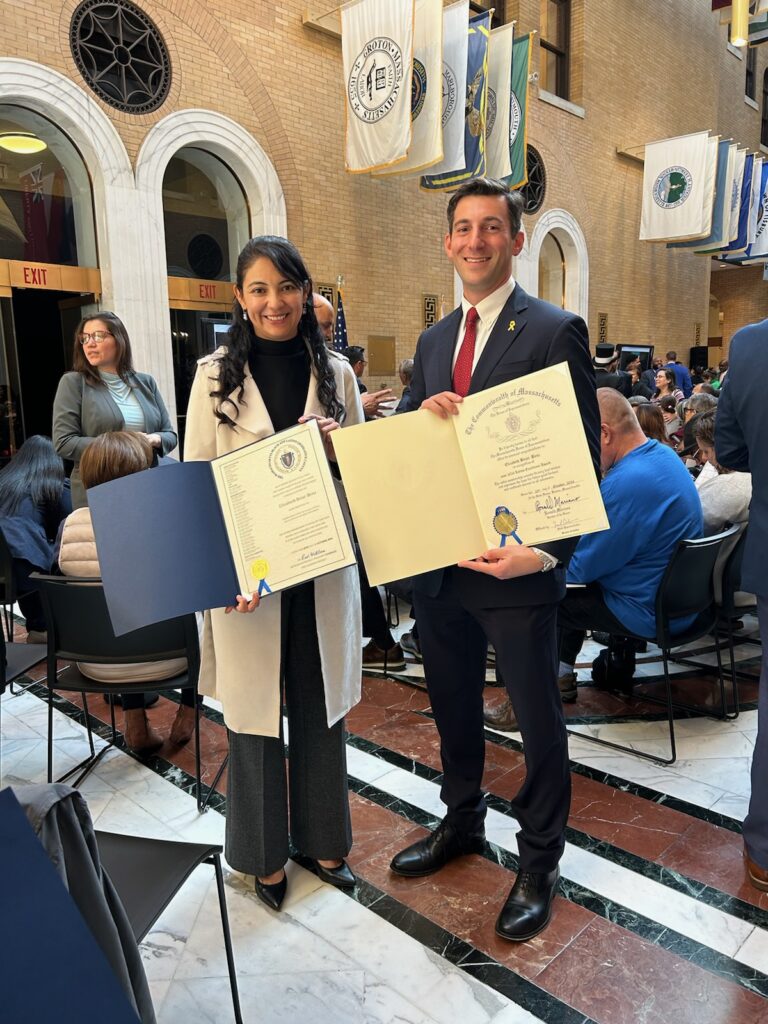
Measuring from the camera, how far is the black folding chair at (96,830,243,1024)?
135 centimetres

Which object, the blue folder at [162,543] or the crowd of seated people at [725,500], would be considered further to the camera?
the crowd of seated people at [725,500]

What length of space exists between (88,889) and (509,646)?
126 centimetres

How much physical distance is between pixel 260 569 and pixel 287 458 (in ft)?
0.91

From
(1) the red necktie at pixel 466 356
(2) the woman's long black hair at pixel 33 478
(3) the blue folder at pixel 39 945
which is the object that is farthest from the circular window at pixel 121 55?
(3) the blue folder at pixel 39 945

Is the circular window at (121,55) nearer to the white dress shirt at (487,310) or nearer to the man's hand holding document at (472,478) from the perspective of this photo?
the white dress shirt at (487,310)

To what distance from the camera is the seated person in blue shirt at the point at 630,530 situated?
9.62 ft

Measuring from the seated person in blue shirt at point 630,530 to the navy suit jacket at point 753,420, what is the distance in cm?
73

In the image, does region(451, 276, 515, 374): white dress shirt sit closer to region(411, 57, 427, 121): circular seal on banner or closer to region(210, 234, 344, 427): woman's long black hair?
region(210, 234, 344, 427): woman's long black hair

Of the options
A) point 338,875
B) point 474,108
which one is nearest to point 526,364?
point 338,875

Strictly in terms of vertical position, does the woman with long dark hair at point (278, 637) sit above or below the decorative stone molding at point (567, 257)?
below

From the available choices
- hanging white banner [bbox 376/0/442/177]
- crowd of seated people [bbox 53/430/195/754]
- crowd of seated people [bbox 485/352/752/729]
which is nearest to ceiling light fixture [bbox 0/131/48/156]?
hanging white banner [bbox 376/0/442/177]

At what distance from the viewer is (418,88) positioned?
8430 mm

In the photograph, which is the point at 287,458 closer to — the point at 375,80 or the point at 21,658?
the point at 21,658

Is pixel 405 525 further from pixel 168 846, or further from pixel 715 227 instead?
pixel 715 227
